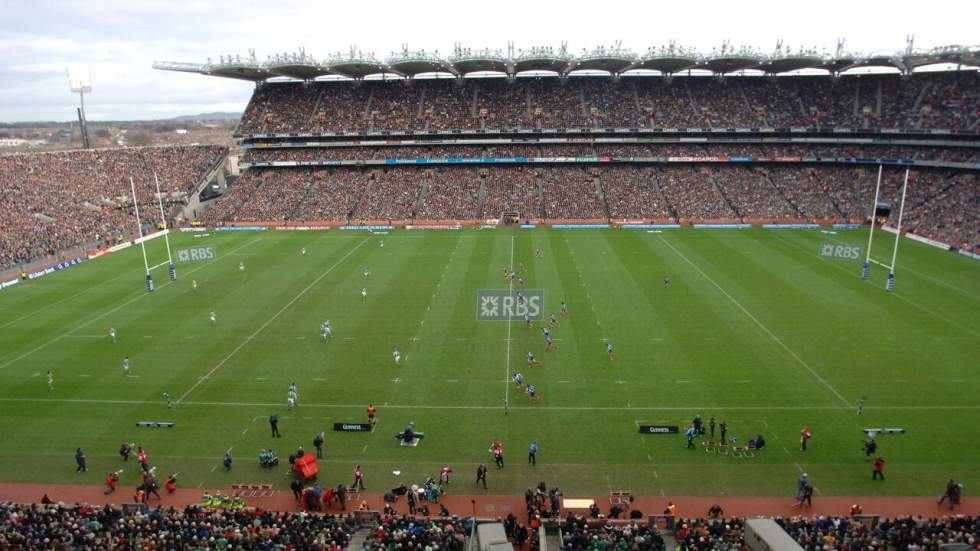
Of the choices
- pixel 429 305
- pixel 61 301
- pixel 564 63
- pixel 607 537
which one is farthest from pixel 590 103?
pixel 607 537

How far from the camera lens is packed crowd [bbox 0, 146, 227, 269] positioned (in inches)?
2191

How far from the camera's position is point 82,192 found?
223 feet

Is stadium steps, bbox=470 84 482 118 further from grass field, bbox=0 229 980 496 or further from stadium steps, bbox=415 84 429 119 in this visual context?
grass field, bbox=0 229 980 496

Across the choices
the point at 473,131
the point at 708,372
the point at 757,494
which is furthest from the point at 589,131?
the point at 757,494

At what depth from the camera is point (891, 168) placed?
71.2m

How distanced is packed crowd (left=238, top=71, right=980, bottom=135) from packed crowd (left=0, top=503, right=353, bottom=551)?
68594 millimetres

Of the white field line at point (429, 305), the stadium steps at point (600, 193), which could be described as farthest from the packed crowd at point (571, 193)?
the white field line at point (429, 305)

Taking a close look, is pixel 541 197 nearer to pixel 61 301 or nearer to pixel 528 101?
pixel 528 101

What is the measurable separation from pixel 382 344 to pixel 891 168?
69413mm

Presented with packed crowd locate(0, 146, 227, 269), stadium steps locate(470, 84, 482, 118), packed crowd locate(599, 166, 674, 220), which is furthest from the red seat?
stadium steps locate(470, 84, 482, 118)

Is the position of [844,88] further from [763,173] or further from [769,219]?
[769,219]

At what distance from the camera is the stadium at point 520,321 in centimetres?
1878

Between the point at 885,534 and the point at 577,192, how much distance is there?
59708 mm

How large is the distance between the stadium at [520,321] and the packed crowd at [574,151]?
0.44m
